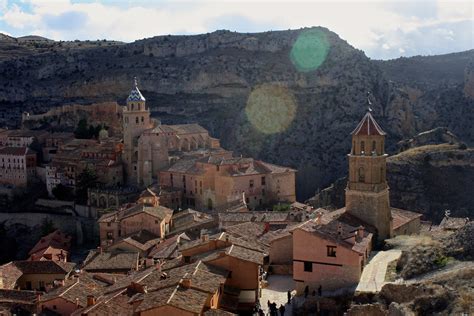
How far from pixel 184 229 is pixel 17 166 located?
96.7ft

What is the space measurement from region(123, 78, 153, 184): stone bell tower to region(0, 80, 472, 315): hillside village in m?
0.10

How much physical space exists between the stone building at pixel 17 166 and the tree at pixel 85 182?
913 centimetres

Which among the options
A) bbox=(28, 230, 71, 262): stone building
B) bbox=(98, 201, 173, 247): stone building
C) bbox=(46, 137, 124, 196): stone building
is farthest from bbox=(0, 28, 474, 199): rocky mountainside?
bbox=(28, 230, 71, 262): stone building

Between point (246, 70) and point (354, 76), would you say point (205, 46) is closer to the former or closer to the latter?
point (246, 70)

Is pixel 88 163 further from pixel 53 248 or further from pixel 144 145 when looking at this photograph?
pixel 53 248

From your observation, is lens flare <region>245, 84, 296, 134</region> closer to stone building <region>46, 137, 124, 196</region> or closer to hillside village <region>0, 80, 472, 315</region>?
hillside village <region>0, 80, 472, 315</region>

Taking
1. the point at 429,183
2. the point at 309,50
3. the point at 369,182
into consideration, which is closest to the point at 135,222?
the point at 369,182

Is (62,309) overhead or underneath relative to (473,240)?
underneath

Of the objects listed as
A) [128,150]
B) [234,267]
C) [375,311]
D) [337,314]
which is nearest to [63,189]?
[128,150]

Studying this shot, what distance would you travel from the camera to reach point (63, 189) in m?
61.4

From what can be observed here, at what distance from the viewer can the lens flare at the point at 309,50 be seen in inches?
3905

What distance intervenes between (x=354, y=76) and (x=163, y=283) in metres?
73.7

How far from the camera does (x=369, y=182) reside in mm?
33500

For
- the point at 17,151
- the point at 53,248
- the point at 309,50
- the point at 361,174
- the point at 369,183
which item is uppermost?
the point at 309,50
